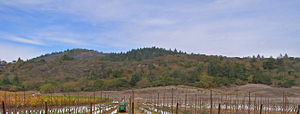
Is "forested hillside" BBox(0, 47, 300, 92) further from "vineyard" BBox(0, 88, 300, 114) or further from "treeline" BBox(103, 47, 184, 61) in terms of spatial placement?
"treeline" BBox(103, 47, 184, 61)

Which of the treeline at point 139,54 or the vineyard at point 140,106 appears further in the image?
the treeline at point 139,54

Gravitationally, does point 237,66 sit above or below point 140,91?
above

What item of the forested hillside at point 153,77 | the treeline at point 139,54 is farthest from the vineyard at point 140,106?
the treeline at point 139,54

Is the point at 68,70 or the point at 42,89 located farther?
the point at 68,70

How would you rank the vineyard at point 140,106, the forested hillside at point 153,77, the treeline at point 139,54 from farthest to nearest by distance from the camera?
the treeline at point 139,54, the forested hillside at point 153,77, the vineyard at point 140,106

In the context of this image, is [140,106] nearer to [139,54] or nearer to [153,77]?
[153,77]

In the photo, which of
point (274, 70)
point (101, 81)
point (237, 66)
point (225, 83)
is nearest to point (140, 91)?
point (101, 81)

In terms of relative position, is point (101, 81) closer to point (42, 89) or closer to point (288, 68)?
point (42, 89)

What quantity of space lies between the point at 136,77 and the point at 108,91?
278 inches

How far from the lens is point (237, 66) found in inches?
2042

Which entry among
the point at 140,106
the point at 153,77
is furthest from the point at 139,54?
the point at 140,106

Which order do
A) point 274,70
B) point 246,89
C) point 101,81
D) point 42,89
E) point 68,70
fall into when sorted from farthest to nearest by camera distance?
point 68,70 → point 274,70 → point 101,81 → point 42,89 → point 246,89

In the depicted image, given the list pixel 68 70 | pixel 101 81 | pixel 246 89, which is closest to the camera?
pixel 246 89

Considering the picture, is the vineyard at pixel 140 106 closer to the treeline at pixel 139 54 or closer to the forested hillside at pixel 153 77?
the forested hillside at pixel 153 77
